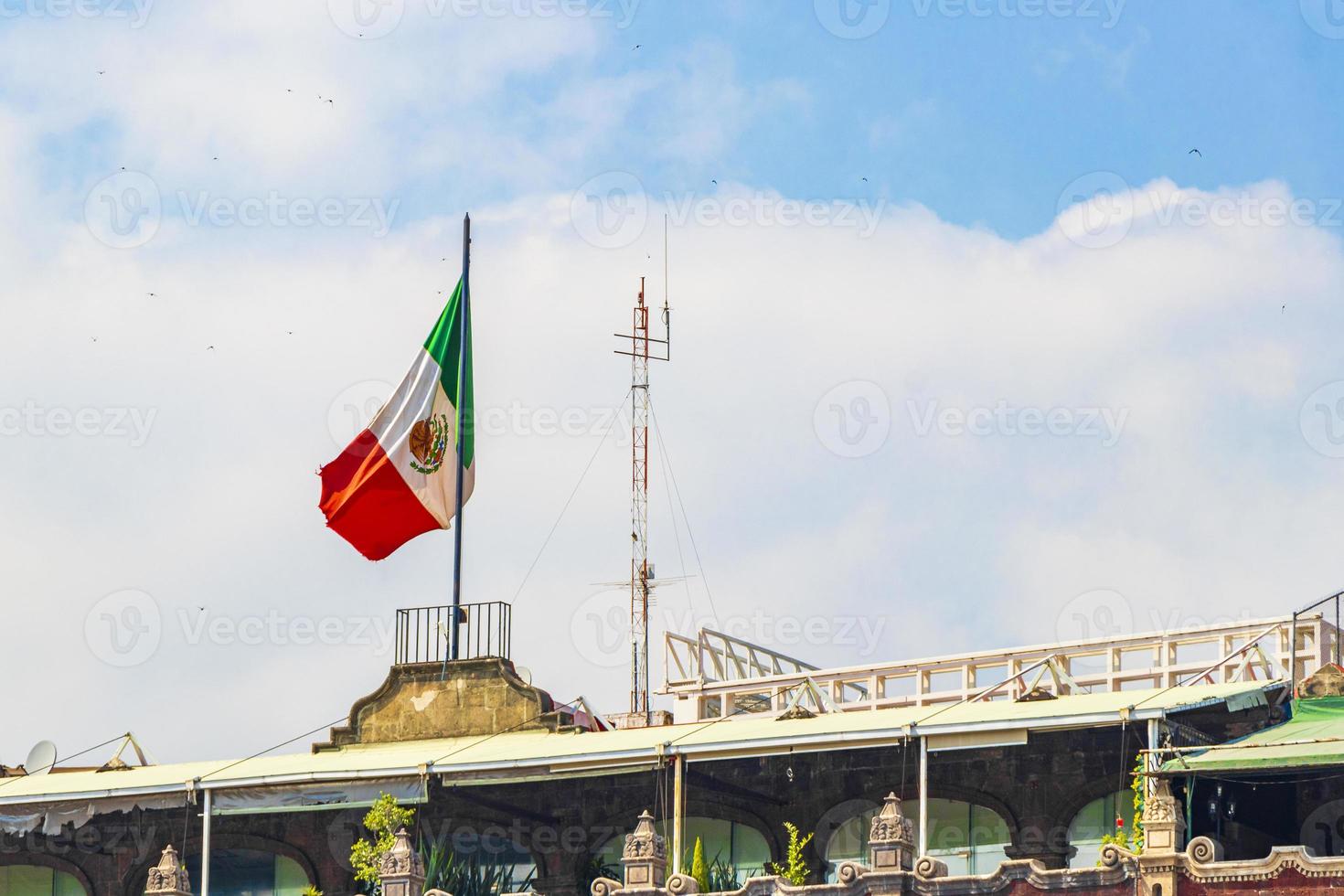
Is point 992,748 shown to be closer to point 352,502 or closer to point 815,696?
point 815,696

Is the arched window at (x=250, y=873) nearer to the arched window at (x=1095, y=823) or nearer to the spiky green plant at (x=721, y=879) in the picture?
the spiky green plant at (x=721, y=879)

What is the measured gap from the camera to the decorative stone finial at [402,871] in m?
57.2

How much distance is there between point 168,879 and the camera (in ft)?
195

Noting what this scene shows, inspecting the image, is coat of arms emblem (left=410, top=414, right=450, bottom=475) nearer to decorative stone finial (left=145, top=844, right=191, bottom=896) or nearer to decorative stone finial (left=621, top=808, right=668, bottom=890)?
decorative stone finial (left=145, top=844, right=191, bottom=896)

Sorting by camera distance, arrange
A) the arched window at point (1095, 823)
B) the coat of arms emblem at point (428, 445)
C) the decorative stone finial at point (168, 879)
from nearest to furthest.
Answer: the arched window at point (1095, 823) < the decorative stone finial at point (168, 879) < the coat of arms emblem at point (428, 445)

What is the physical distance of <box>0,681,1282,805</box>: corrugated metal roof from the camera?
54844 millimetres

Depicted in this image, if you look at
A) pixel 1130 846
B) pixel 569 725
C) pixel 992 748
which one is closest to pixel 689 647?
pixel 569 725

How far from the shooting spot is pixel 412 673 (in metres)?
62.9

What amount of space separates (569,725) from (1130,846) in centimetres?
1239

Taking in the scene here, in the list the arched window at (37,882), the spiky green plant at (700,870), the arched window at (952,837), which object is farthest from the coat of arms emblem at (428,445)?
the arched window at (952,837)

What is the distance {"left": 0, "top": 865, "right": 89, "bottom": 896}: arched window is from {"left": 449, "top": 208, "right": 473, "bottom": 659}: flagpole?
31.1 feet

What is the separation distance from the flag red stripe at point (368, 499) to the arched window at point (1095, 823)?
16392 millimetres

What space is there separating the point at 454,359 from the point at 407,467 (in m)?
2.89

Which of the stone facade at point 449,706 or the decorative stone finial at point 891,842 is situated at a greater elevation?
the stone facade at point 449,706
